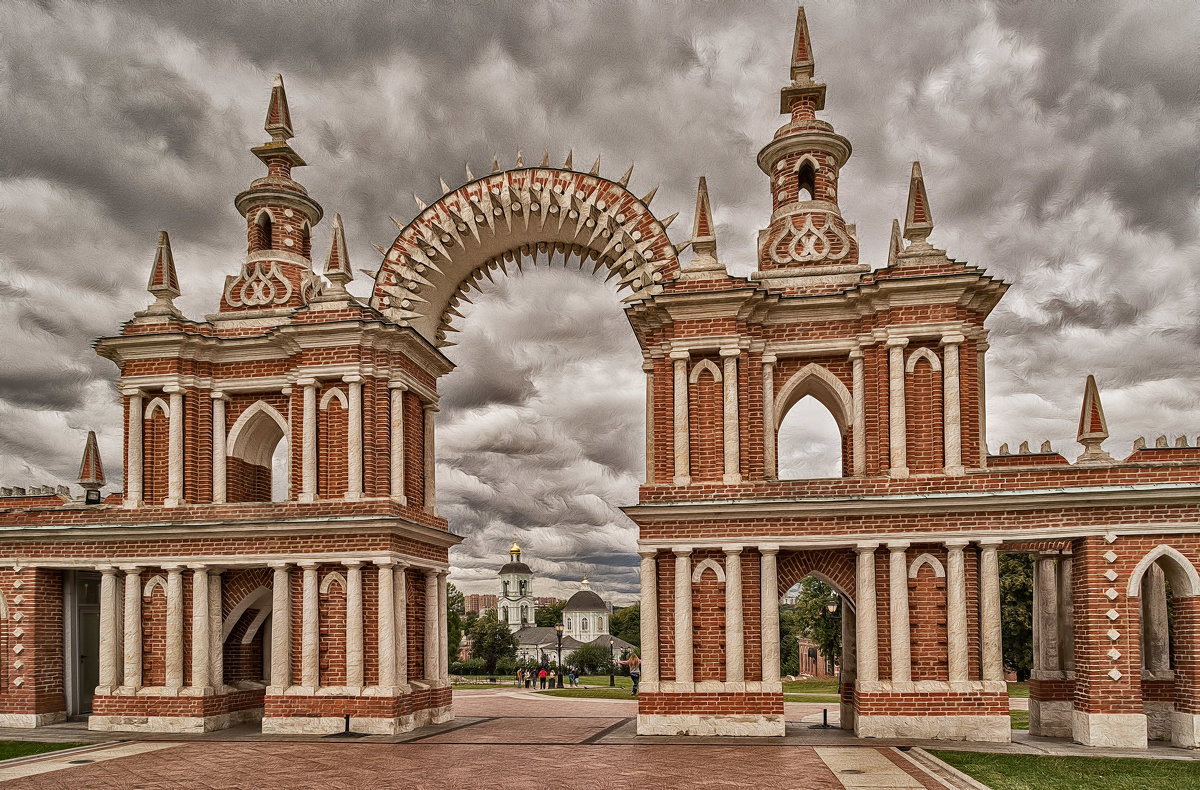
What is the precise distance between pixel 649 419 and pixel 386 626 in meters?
7.37

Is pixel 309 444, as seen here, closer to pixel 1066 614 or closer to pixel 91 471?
pixel 91 471

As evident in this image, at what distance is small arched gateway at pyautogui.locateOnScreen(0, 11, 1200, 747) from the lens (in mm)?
18219

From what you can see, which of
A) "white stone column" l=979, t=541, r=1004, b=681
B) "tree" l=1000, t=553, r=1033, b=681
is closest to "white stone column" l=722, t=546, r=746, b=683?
"white stone column" l=979, t=541, r=1004, b=681

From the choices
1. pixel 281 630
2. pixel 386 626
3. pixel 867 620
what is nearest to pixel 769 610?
pixel 867 620

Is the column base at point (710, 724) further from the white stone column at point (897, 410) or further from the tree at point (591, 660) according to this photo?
the tree at point (591, 660)

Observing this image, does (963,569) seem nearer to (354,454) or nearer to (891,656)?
(891,656)

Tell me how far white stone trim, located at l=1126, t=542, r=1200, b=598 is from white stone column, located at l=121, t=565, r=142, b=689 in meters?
21.1

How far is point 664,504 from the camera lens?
19.0m

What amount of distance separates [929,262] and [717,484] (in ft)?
21.0

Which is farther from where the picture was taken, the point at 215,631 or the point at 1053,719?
the point at 215,631

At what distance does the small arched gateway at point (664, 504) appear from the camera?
59.8ft

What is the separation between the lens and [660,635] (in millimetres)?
19188

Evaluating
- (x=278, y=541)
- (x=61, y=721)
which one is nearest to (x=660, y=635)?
(x=278, y=541)

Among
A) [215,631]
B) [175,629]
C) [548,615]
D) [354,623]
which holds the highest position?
[354,623]
